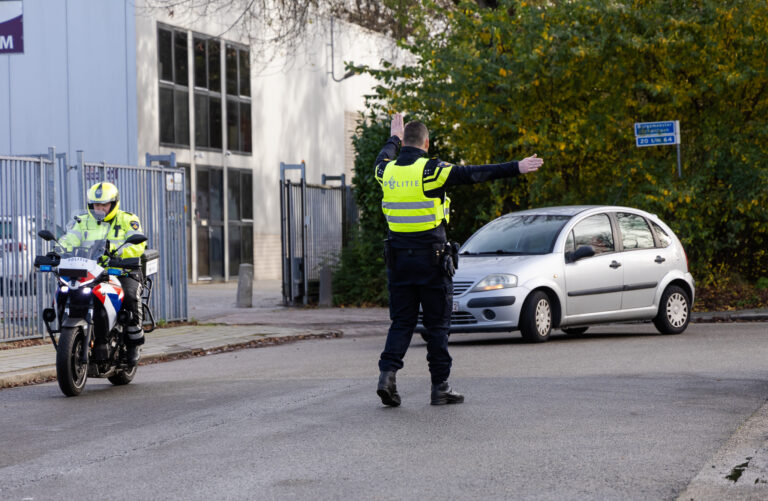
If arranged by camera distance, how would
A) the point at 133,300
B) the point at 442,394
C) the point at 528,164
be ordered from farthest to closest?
the point at 133,300 < the point at 442,394 < the point at 528,164

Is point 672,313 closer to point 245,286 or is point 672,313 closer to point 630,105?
point 630,105

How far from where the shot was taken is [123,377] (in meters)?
10.8

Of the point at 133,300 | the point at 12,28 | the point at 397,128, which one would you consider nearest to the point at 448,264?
the point at 397,128

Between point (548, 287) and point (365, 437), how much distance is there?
706 cm

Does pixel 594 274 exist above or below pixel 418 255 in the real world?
below

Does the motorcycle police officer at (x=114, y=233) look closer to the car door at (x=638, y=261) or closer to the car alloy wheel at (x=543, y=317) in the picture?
the car alloy wheel at (x=543, y=317)

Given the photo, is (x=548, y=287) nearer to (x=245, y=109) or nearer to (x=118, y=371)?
(x=118, y=371)

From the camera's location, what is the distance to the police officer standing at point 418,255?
8680 millimetres

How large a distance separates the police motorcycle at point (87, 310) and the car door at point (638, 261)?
650 centimetres

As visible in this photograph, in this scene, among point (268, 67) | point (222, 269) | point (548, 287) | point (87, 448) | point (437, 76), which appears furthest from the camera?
point (268, 67)

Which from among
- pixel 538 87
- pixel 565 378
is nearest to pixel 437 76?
pixel 538 87

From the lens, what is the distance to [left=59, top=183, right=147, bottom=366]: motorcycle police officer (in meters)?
10.2

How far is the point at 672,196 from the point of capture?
63.2 feet

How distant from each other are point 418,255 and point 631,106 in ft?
41.2
